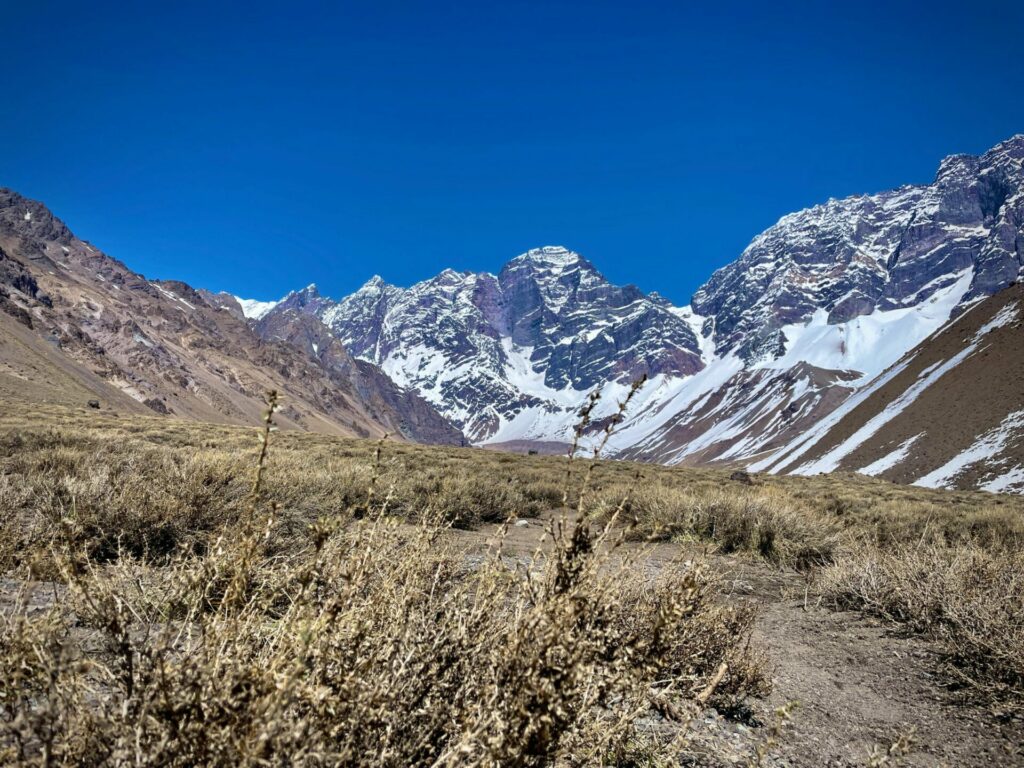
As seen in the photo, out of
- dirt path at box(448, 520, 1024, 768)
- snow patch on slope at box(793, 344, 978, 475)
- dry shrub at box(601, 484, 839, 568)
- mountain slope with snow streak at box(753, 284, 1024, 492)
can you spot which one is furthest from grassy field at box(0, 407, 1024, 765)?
snow patch on slope at box(793, 344, 978, 475)

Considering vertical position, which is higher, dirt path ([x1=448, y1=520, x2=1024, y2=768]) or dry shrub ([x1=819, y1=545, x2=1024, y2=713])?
dry shrub ([x1=819, y1=545, x2=1024, y2=713])

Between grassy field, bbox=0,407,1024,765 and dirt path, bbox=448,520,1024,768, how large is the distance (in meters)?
0.22

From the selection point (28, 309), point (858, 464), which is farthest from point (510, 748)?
point (28, 309)

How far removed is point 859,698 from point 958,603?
1.67 metres

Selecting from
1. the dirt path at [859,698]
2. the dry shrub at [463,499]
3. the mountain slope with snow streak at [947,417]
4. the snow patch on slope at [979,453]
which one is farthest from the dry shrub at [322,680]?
the snow patch on slope at [979,453]

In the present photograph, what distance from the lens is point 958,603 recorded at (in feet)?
16.7

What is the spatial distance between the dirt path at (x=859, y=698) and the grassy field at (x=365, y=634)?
0.72 ft

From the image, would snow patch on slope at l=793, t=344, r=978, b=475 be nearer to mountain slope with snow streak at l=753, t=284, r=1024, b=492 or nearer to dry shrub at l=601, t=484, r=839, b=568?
mountain slope with snow streak at l=753, t=284, r=1024, b=492

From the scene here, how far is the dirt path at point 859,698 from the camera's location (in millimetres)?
3467

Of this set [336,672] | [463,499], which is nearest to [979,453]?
[463,499]

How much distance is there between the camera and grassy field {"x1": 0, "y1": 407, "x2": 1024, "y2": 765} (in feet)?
4.70

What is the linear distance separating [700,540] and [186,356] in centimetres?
13499

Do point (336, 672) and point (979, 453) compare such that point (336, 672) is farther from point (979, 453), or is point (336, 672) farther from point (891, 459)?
point (891, 459)

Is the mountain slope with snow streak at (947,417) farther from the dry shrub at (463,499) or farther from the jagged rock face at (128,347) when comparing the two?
the jagged rock face at (128,347)
